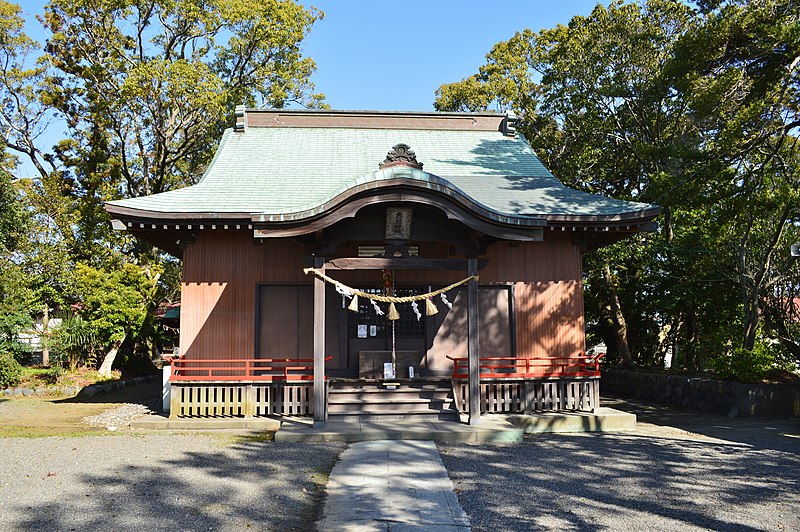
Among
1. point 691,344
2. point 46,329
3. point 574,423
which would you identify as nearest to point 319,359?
→ point 574,423

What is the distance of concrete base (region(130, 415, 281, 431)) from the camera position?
10.2 m

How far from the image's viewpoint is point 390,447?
8531mm

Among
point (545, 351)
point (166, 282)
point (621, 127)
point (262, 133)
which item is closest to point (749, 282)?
point (545, 351)

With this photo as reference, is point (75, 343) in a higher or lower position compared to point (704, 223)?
lower

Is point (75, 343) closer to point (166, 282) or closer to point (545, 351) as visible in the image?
point (166, 282)

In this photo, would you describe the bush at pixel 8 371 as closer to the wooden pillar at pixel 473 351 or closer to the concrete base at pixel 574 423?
the wooden pillar at pixel 473 351

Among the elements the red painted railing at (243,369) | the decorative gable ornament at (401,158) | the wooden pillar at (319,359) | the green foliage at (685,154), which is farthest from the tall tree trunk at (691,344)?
the wooden pillar at (319,359)

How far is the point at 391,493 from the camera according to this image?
20.1 feet

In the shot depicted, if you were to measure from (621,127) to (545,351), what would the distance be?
11.5m

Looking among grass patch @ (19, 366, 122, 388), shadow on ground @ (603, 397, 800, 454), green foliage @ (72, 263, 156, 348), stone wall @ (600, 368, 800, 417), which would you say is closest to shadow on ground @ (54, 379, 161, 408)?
grass patch @ (19, 366, 122, 388)

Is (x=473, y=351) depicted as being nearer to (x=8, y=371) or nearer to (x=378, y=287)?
(x=378, y=287)

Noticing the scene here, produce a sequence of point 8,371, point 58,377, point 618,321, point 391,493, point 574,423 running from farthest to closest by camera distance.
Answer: point 618,321, point 58,377, point 8,371, point 574,423, point 391,493

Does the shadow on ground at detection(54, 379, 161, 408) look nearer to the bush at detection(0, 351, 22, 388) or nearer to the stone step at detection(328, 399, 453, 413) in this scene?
the bush at detection(0, 351, 22, 388)

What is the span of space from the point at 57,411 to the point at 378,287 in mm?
8304
